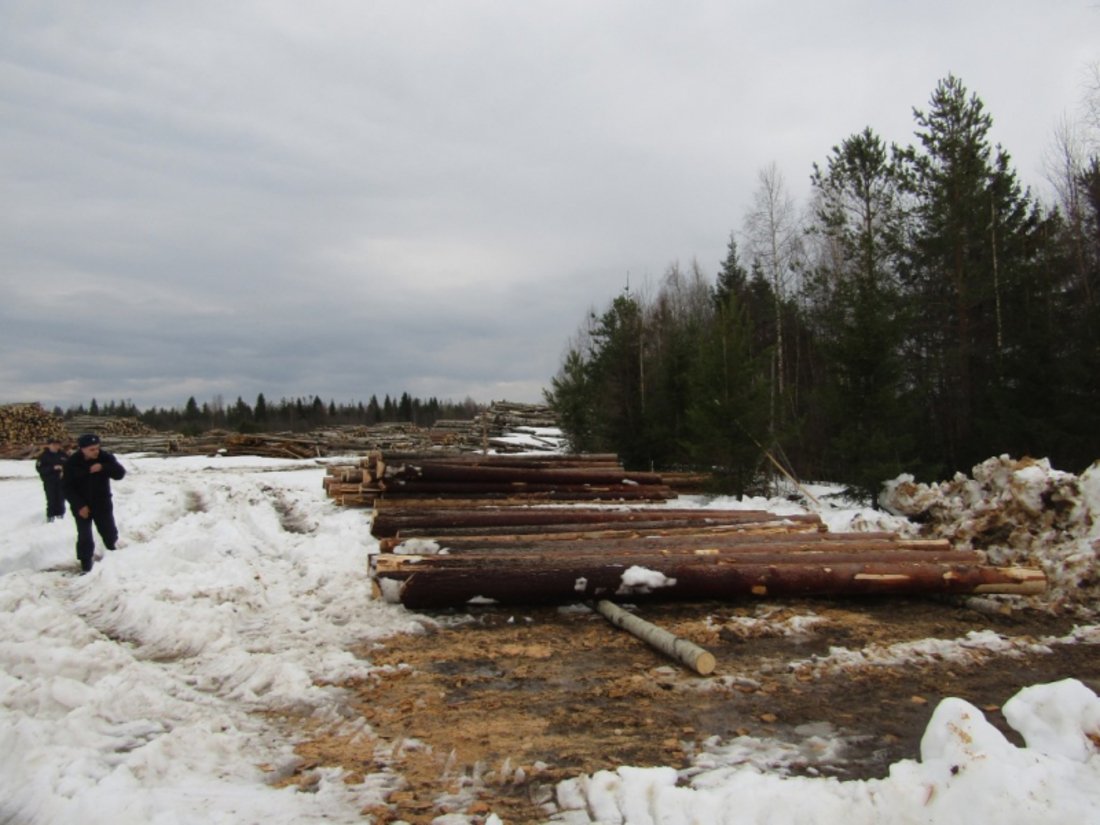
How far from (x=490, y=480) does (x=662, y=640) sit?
716 centimetres

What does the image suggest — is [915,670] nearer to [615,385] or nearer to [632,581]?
[632,581]

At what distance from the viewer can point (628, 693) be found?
4816 millimetres

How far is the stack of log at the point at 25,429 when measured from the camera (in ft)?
96.8

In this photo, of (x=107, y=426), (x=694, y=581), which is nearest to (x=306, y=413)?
(x=107, y=426)

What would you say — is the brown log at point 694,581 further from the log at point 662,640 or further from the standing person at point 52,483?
the standing person at point 52,483

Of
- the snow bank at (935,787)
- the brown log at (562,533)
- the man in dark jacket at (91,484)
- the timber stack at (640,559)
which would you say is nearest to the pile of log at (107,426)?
the man in dark jacket at (91,484)

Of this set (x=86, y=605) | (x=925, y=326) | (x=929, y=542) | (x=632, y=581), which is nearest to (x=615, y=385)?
(x=925, y=326)

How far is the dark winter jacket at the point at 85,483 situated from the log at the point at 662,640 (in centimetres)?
652

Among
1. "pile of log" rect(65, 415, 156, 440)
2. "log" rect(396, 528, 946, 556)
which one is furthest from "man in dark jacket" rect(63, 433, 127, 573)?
"pile of log" rect(65, 415, 156, 440)

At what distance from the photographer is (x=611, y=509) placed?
11.4 m

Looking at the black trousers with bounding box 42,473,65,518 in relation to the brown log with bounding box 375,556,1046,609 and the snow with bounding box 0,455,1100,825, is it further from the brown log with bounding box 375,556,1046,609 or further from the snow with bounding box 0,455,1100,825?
the brown log with bounding box 375,556,1046,609

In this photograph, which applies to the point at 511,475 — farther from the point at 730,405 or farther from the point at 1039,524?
the point at 1039,524

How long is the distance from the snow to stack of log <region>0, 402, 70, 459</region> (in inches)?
978

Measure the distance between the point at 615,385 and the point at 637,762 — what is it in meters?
19.9
